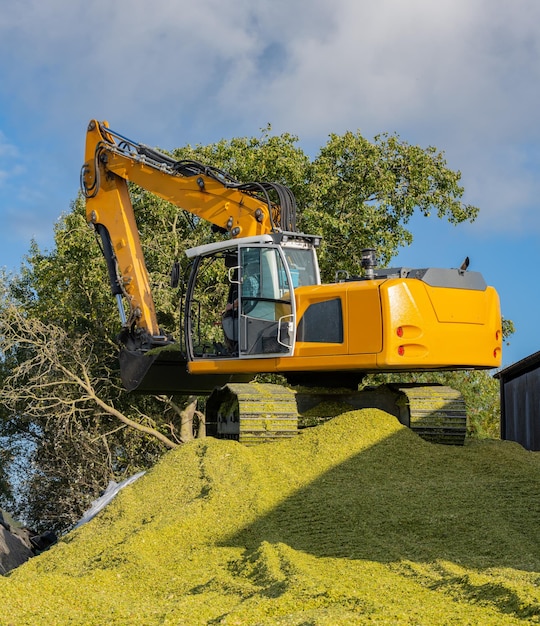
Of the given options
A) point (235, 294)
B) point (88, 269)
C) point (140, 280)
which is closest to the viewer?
point (235, 294)

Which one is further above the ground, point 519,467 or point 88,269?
point 88,269

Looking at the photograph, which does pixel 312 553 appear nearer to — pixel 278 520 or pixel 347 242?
pixel 278 520

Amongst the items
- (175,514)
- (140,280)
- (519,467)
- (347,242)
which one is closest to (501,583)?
(175,514)

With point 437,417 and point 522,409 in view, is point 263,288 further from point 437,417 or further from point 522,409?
point 522,409

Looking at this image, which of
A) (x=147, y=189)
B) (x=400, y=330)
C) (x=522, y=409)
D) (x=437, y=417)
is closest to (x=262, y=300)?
(x=400, y=330)

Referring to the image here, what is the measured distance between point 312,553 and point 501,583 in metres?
2.07

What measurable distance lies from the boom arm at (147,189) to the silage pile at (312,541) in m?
3.49

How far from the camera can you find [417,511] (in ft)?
25.2

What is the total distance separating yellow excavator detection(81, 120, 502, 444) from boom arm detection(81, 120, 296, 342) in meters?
0.03

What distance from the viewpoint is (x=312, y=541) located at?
721 cm

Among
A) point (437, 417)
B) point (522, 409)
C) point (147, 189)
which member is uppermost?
point (147, 189)

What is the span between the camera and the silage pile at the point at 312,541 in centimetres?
509

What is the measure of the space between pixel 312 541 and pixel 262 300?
13.0 ft

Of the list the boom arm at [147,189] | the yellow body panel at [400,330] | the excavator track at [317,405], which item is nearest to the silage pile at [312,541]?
the excavator track at [317,405]
